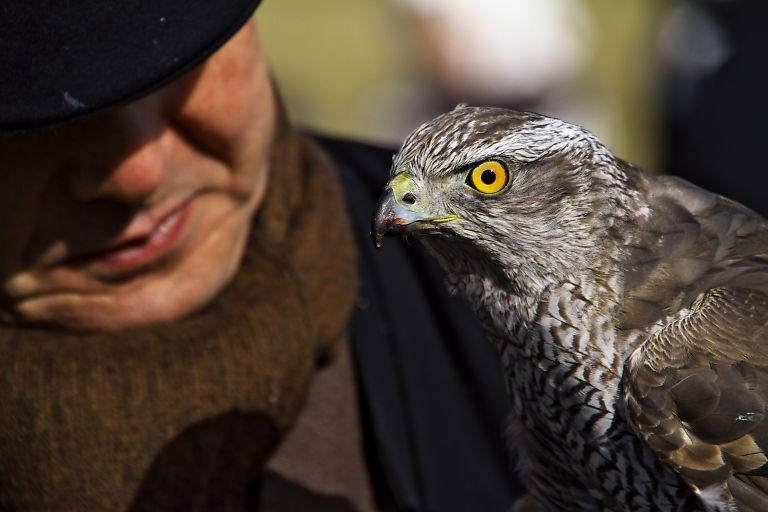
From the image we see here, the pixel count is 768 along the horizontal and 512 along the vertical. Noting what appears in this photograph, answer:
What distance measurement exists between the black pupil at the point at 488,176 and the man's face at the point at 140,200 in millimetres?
653

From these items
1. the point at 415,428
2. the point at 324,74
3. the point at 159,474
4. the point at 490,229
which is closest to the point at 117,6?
the point at 490,229

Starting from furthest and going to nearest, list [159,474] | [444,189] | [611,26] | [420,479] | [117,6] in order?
[611,26]
[420,479]
[159,474]
[444,189]
[117,6]

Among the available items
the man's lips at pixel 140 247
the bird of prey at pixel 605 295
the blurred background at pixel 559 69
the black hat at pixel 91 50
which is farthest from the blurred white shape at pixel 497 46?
the black hat at pixel 91 50

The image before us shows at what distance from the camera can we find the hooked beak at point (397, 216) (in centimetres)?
201

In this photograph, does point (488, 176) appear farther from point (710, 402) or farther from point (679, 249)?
point (710, 402)

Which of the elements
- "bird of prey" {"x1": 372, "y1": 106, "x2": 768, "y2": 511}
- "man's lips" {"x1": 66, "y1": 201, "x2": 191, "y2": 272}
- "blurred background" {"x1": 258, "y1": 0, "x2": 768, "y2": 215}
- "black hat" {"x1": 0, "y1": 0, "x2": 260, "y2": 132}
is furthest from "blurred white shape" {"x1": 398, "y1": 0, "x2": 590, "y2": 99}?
"black hat" {"x1": 0, "y1": 0, "x2": 260, "y2": 132}

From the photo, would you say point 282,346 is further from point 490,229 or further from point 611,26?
point 611,26

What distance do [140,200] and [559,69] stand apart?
489 cm

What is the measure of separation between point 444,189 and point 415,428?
0.86m

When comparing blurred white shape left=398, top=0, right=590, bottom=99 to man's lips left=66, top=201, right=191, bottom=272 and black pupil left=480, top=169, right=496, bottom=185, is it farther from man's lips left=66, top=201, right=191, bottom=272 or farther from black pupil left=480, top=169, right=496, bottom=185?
black pupil left=480, top=169, right=496, bottom=185

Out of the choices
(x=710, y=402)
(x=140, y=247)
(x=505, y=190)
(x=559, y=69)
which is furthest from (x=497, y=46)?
(x=710, y=402)

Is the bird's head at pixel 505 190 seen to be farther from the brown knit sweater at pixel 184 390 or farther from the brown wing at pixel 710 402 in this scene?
the brown knit sweater at pixel 184 390

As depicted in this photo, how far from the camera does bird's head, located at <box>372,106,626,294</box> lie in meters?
1.99

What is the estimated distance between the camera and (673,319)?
2037 mm
